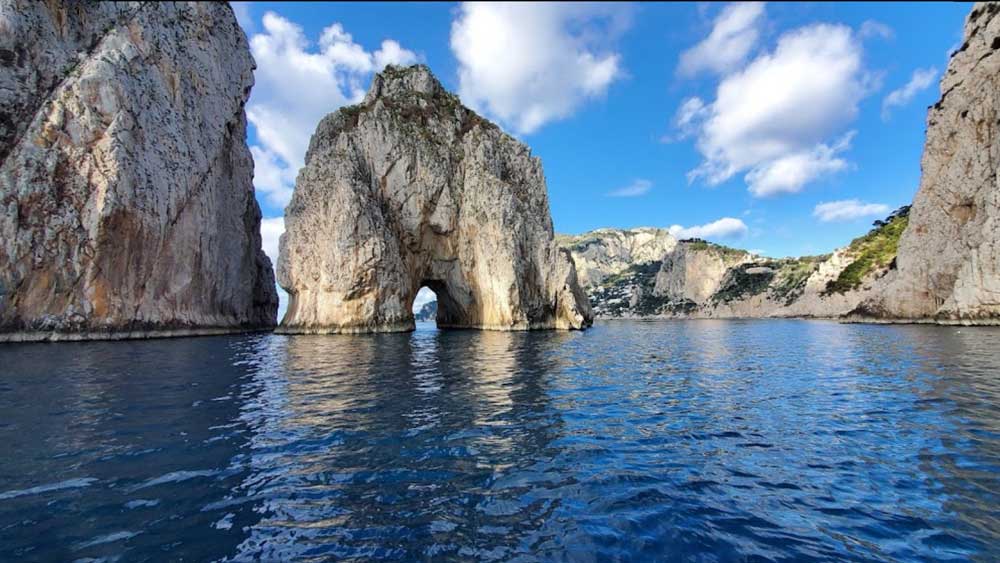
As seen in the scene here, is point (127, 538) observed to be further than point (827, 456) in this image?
No

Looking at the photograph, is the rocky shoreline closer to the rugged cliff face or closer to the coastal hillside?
the rugged cliff face

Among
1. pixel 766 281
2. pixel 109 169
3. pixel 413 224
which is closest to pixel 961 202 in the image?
pixel 413 224

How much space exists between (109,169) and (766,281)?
17222cm

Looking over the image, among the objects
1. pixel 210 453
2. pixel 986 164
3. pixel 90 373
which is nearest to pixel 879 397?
pixel 210 453

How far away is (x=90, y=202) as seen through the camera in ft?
143

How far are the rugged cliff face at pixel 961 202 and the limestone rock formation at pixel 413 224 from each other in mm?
43983

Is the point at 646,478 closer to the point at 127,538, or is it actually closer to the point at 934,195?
the point at 127,538

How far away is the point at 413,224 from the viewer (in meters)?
60.2

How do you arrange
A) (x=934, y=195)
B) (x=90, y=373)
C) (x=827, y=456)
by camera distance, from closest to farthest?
(x=827, y=456) → (x=90, y=373) → (x=934, y=195)

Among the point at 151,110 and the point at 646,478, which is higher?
the point at 151,110

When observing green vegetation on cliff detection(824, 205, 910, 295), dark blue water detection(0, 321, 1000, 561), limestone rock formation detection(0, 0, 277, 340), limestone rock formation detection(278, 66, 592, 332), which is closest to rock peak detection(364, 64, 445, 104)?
limestone rock formation detection(278, 66, 592, 332)

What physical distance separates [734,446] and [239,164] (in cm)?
7617

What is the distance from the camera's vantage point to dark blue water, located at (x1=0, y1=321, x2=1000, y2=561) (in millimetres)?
5879

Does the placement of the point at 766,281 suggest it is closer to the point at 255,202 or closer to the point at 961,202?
the point at 961,202
